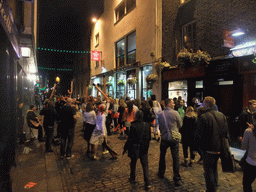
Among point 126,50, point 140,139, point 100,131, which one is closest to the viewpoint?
point 140,139

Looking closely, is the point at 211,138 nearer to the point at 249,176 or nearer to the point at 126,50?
the point at 249,176

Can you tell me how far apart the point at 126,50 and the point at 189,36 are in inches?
293

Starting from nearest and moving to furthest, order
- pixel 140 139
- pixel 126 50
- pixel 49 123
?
1. pixel 140 139
2. pixel 49 123
3. pixel 126 50

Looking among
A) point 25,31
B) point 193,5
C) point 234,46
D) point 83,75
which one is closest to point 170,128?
point 234,46

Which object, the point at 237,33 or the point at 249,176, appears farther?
the point at 237,33

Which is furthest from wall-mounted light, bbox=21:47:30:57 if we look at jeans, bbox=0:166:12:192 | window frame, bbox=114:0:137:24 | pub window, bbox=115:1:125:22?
pub window, bbox=115:1:125:22

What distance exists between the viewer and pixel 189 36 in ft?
37.8

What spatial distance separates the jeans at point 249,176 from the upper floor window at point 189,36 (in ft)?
30.3

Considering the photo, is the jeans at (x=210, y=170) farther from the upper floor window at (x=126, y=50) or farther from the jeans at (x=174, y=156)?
the upper floor window at (x=126, y=50)

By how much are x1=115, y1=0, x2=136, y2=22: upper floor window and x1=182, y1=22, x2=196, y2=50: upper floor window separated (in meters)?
6.33

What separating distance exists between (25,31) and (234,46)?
30.4 feet

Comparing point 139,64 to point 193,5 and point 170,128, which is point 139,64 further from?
point 170,128

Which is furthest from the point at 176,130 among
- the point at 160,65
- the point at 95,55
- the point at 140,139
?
the point at 95,55

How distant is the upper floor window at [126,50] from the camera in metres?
16.8
